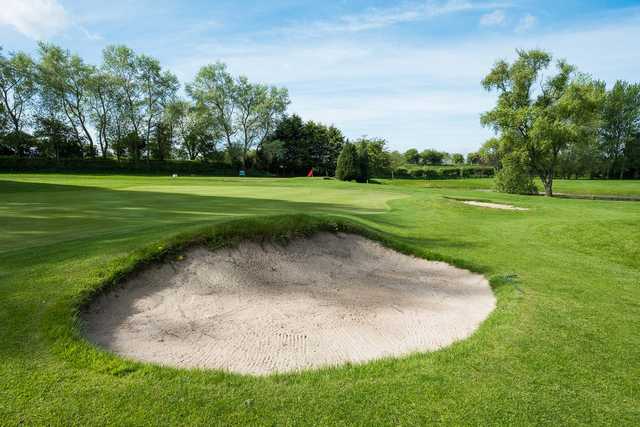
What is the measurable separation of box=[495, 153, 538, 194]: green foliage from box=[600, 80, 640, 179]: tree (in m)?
36.7

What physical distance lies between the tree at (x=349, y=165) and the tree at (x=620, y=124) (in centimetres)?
4766

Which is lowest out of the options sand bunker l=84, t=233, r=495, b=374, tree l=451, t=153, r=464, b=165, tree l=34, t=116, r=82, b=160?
sand bunker l=84, t=233, r=495, b=374

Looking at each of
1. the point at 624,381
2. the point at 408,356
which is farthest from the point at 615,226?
the point at 408,356

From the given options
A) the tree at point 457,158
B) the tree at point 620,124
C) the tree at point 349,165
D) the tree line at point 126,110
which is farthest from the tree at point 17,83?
the tree at point 457,158

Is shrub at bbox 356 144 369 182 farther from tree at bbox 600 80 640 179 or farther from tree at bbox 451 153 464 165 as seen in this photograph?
tree at bbox 451 153 464 165

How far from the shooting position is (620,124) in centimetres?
5925

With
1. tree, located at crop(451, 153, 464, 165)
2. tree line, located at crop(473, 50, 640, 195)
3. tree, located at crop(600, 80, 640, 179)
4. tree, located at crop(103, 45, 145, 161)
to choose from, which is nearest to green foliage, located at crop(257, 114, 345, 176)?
tree, located at crop(103, 45, 145, 161)

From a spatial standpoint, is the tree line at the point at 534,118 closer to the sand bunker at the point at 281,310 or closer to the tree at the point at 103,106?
the sand bunker at the point at 281,310

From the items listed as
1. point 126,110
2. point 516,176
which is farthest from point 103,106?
point 516,176

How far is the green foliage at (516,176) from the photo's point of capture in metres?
34.5

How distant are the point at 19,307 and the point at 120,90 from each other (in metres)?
63.8

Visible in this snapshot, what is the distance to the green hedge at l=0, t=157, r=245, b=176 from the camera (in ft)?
146

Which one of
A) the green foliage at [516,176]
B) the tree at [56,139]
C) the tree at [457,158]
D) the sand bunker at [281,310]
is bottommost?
the sand bunker at [281,310]

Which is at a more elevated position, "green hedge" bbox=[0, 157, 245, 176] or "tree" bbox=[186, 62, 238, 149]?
"tree" bbox=[186, 62, 238, 149]
